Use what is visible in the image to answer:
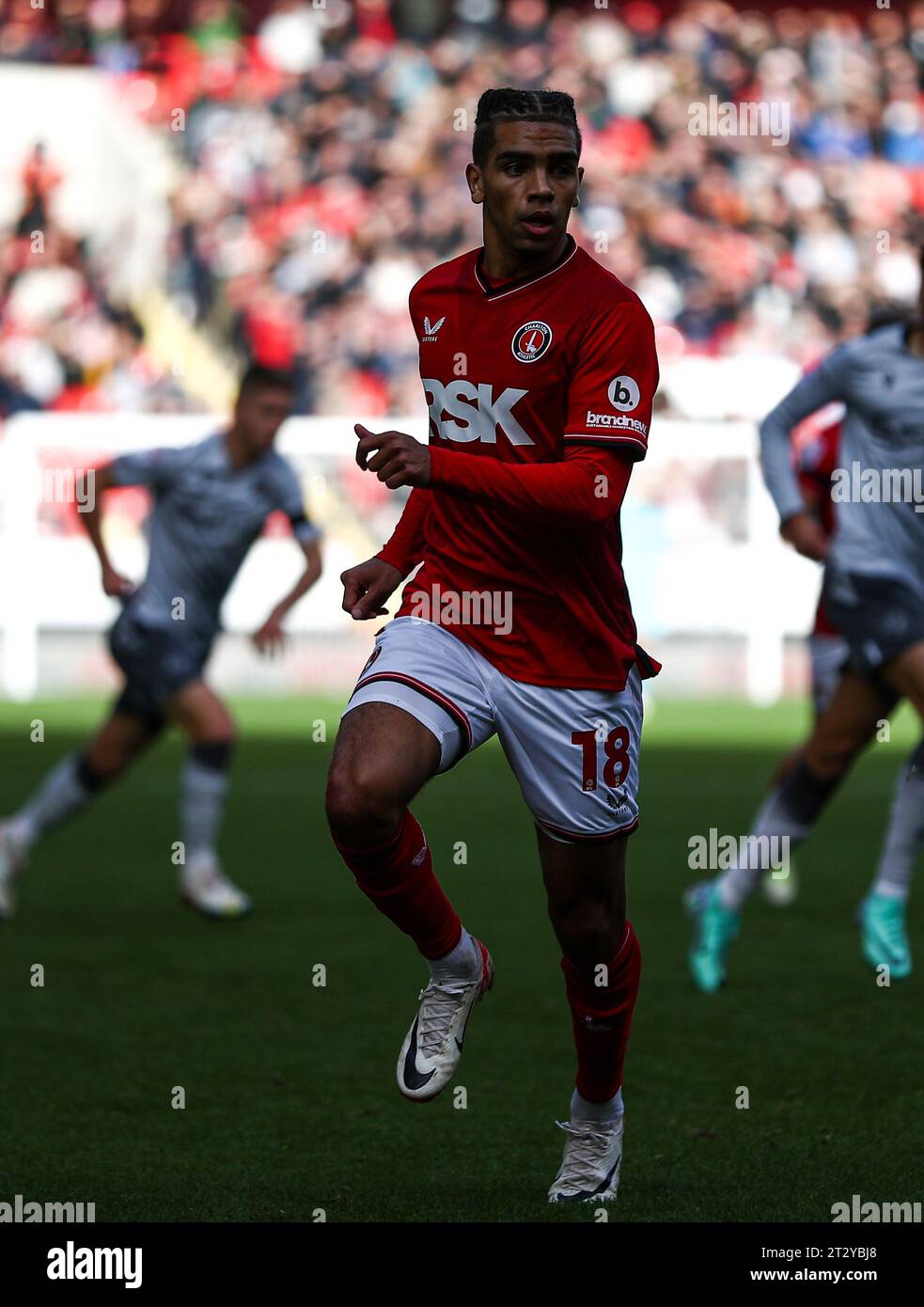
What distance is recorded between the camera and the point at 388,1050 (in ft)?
19.0

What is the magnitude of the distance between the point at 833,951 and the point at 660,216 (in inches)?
576

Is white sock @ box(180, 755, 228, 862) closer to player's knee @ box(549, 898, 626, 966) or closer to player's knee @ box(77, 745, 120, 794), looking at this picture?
player's knee @ box(77, 745, 120, 794)

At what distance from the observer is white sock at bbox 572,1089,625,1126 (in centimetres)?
430

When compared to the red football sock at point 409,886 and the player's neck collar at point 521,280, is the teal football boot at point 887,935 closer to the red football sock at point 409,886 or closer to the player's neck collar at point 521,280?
the red football sock at point 409,886

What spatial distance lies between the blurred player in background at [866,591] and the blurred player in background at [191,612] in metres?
2.16

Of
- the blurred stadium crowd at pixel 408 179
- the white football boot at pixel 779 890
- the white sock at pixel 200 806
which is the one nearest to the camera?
the white sock at pixel 200 806

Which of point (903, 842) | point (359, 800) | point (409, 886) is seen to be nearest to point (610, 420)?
point (359, 800)

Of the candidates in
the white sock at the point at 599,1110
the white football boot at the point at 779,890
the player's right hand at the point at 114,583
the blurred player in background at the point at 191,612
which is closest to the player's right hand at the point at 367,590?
the white sock at the point at 599,1110

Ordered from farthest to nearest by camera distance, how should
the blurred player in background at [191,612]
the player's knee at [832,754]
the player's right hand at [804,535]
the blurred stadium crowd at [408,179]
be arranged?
the blurred stadium crowd at [408,179] < the blurred player in background at [191,612] < the player's knee at [832,754] < the player's right hand at [804,535]

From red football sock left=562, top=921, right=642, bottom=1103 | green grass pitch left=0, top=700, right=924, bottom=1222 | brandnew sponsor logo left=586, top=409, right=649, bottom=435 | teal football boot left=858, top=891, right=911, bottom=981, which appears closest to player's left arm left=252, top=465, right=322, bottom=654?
green grass pitch left=0, top=700, right=924, bottom=1222

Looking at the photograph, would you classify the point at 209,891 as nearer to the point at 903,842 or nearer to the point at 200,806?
the point at 200,806

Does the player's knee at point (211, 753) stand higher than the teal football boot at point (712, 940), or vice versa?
the player's knee at point (211, 753)

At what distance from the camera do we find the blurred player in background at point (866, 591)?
6.22 meters

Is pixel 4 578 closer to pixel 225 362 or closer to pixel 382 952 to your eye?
pixel 225 362
